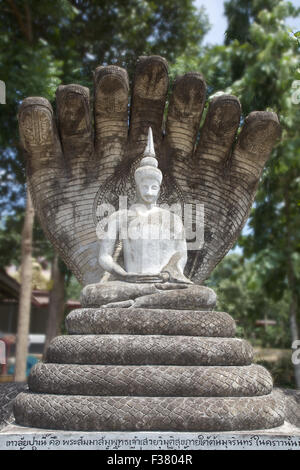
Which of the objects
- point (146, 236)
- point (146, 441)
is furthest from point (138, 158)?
point (146, 441)

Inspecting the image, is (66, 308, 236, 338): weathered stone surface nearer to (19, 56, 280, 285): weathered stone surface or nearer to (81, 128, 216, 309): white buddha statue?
(81, 128, 216, 309): white buddha statue

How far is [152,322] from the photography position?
14.0 ft

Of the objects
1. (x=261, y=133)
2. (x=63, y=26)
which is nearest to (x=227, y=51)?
(x=63, y=26)

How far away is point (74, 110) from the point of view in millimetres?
6113

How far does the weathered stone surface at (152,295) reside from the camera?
4.62 metres

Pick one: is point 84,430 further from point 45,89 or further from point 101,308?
point 45,89

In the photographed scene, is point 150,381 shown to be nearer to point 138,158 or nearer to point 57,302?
point 138,158

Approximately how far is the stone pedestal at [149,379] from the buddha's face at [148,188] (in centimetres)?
172

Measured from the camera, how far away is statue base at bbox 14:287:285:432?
3.61 m

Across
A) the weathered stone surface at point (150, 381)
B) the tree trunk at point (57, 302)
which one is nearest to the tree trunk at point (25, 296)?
the tree trunk at point (57, 302)

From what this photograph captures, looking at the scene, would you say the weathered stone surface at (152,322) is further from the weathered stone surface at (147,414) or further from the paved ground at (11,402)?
the paved ground at (11,402)

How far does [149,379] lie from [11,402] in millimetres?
2244
